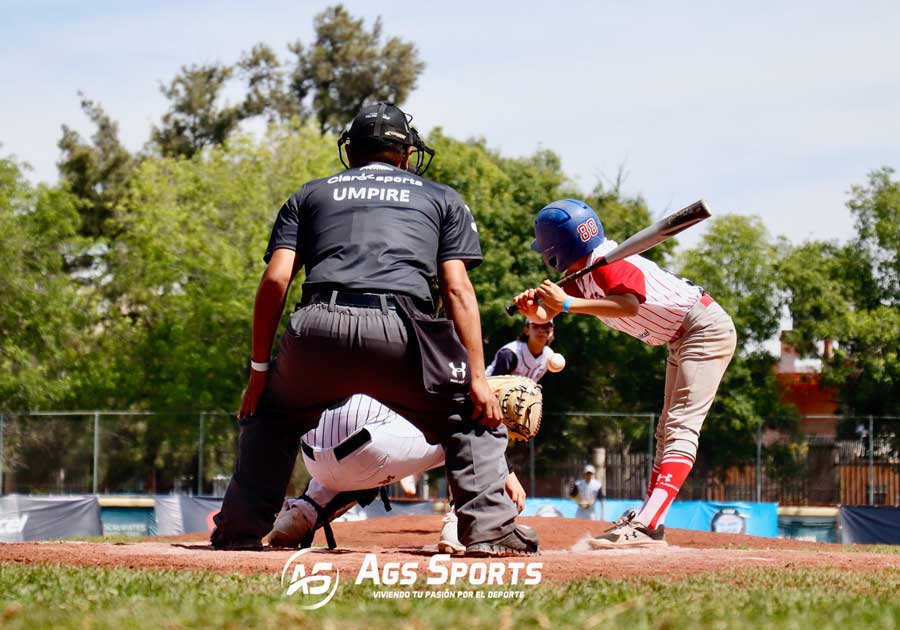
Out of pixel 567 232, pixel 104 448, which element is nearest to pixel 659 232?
pixel 567 232

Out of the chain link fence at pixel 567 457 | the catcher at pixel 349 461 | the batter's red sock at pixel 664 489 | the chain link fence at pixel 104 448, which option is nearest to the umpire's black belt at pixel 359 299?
the catcher at pixel 349 461

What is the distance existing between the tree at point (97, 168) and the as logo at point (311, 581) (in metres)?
47.8

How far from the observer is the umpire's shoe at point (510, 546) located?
581cm

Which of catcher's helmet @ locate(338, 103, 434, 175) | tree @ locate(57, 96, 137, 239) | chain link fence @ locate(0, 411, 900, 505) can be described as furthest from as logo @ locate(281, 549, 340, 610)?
tree @ locate(57, 96, 137, 239)

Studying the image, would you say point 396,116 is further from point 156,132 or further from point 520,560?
point 156,132

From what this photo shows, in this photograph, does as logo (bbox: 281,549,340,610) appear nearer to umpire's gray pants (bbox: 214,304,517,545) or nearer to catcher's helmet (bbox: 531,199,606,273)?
umpire's gray pants (bbox: 214,304,517,545)

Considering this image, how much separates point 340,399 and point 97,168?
47877mm

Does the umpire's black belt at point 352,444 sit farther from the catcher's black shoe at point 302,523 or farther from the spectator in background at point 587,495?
the spectator in background at point 587,495

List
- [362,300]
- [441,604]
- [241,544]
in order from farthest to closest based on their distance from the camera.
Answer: [241,544]
[362,300]
[441,604]

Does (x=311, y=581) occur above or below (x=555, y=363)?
below

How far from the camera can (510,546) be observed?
19.4 ft

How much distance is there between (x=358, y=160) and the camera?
6.43 meters

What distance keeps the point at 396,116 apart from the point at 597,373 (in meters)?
32.6

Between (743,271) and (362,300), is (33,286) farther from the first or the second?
(362,300)
